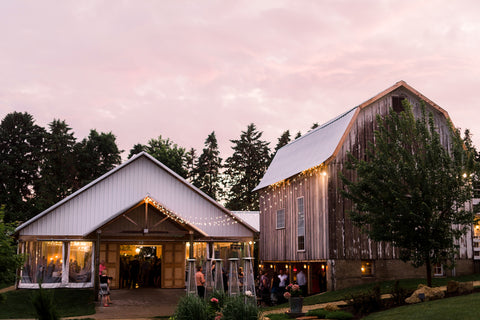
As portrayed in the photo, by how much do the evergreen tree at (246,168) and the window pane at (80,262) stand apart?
3553 cm

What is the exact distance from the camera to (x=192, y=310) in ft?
41.5

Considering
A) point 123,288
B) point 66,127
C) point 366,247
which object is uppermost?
point 66,127

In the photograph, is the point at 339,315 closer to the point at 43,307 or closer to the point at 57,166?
the point at 43,307

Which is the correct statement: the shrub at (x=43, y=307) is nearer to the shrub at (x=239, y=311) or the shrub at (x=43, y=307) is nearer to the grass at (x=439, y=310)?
the shrub at (x=239, y=311)

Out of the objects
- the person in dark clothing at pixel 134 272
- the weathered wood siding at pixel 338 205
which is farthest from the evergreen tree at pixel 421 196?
the person in dark clothing at pixel 134 272

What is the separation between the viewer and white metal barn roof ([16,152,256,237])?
1019 inches

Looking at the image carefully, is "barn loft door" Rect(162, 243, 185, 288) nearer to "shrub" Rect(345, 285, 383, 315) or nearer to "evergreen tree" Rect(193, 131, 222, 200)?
"shrub" Rect(345, 285, 383, 315)

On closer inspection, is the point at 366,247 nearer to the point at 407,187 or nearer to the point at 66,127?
the point at 407,187

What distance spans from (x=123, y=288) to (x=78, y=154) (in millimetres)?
33049

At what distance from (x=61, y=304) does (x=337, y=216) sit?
11617 mm

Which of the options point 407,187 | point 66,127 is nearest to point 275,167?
point 407,187

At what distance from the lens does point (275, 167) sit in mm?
29328

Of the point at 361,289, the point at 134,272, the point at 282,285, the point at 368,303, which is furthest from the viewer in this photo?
the point at 134,272

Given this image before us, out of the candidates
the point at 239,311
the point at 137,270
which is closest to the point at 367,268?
the point at 239,311
